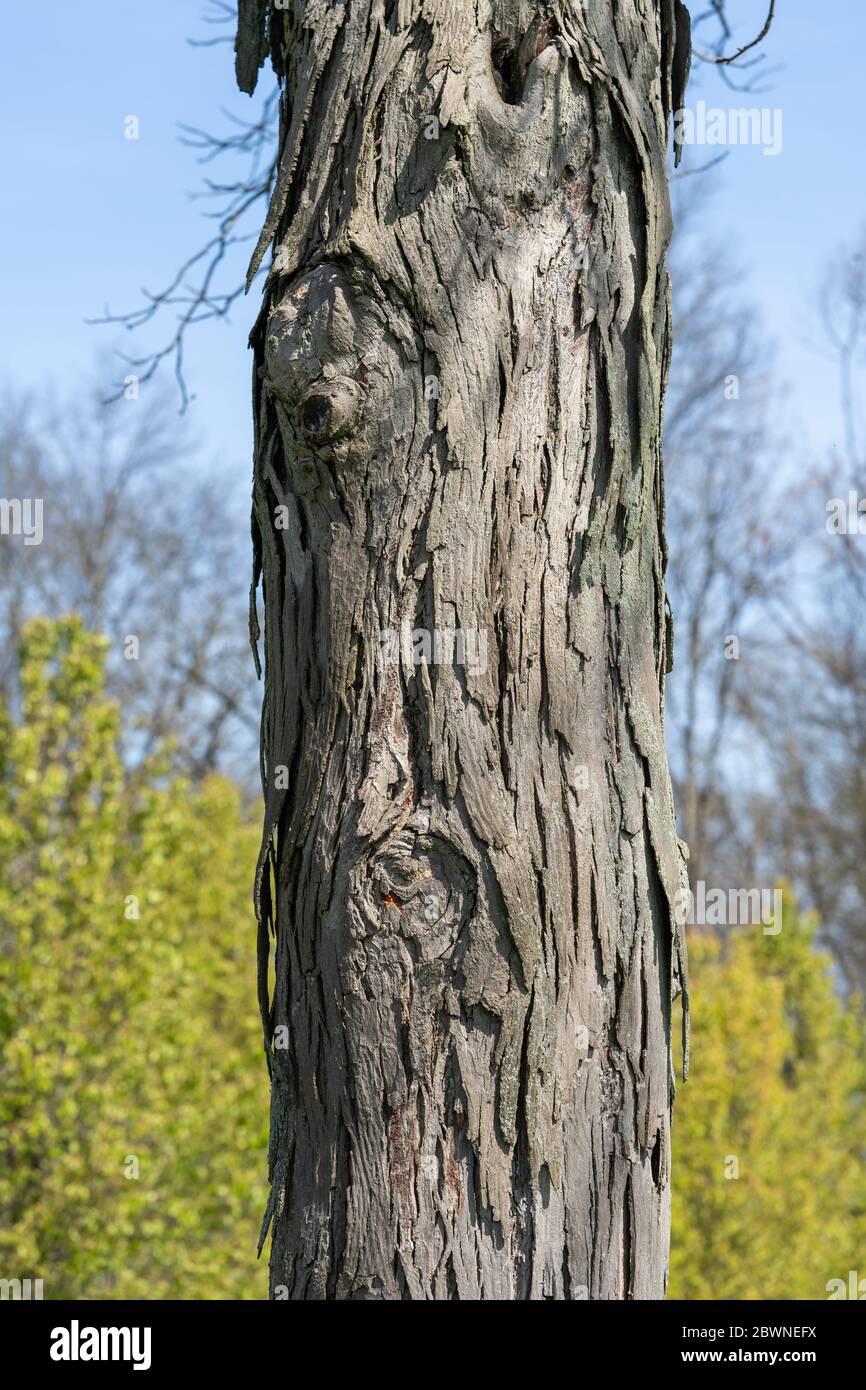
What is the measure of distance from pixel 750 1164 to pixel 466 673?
7215 mm

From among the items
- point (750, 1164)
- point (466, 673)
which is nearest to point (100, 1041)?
point (750, 1164)

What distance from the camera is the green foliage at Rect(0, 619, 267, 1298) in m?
6.26

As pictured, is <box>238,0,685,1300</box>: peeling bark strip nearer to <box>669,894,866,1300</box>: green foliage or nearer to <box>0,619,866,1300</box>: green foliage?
<box>0,619,866,1300</box>: green foliage

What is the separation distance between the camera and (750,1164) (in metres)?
8.01

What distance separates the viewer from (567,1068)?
1.72 meters

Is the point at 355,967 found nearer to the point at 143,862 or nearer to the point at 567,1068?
the point at 567,1068

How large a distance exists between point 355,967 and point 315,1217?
35 cm

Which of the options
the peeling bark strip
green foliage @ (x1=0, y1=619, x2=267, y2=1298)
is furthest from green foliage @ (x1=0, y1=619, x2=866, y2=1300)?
the peeling bark strip

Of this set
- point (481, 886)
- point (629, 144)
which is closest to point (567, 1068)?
point (481, 886)

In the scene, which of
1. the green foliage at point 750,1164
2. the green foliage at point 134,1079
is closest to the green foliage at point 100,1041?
the green foliage at point 134,1079

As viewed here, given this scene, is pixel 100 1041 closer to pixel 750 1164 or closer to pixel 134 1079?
pixel 134 1079

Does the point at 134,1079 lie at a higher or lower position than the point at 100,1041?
lower

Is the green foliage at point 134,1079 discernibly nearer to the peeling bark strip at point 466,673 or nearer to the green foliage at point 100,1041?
the green foliage at point 100,1041

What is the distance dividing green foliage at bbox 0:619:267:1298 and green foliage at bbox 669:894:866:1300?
2655mm
